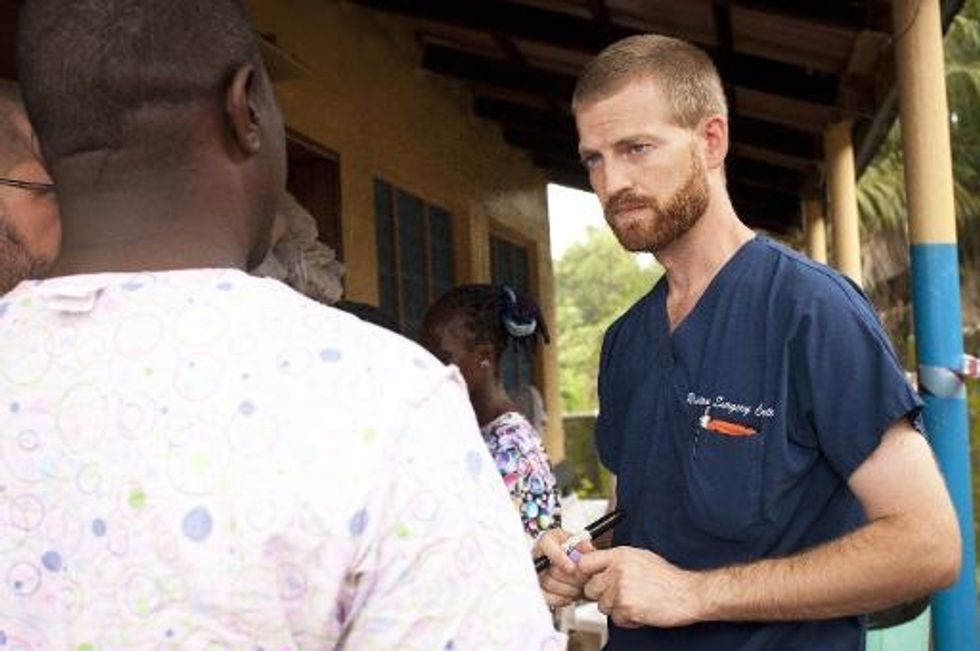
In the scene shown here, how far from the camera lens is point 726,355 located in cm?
172

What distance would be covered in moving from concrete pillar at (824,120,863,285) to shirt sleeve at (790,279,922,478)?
4.57 meters

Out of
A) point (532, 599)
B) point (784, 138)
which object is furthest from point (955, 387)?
point (784, 138)

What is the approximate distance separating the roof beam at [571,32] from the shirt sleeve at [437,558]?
5.10 meters

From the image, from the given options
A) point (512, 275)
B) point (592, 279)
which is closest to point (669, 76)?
point (512, 275)

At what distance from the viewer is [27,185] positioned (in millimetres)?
1656

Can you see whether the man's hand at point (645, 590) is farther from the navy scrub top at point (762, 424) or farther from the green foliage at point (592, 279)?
the green foliage at point (592, 279)

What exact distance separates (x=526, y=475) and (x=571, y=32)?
376 cm

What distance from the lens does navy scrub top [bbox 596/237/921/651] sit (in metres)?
1.59

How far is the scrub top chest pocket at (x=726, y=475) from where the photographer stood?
1.64 m

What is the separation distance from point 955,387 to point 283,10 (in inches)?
136

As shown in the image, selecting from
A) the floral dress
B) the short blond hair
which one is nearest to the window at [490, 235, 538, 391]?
the floral dress

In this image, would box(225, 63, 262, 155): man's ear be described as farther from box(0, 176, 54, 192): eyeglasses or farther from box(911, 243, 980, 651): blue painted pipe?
box(911, 243, 980, 651): blue painted pipe

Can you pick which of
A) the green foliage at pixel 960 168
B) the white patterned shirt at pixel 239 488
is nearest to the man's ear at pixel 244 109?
the white patterned shirt at pixel 239 488

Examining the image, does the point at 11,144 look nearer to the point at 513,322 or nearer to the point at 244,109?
the point at 244,109
